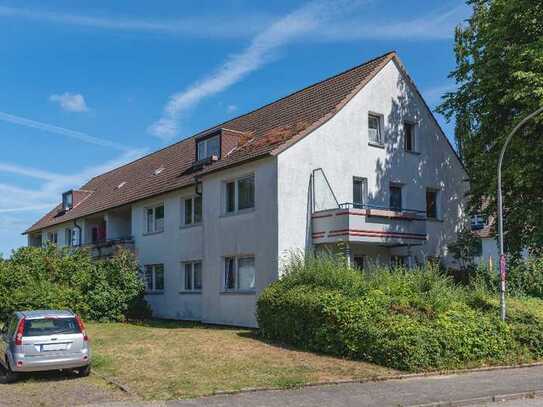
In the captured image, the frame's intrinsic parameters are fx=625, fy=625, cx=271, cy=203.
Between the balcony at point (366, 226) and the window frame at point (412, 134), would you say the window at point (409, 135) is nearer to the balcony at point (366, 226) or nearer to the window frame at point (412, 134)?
the window frame at point (412, 134)

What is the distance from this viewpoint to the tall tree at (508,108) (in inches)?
786

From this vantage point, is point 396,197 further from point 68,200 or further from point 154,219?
point 68,200

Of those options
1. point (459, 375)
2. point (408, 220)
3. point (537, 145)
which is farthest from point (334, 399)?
point (537, 145)

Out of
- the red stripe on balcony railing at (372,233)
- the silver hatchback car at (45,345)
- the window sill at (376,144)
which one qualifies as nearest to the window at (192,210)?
the red stripe on balcony railing at (372,233)

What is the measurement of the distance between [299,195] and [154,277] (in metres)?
10.4

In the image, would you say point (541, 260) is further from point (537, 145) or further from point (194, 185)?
point (194, 185)

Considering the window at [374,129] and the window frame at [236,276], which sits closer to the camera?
the window frame at [236,276]

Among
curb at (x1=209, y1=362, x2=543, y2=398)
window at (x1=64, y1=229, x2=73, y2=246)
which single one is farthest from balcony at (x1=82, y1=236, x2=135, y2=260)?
curb at (x1=209, y1=362, x2=543, y2=398)

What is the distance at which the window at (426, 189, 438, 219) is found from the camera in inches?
995

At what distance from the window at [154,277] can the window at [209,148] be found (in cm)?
541

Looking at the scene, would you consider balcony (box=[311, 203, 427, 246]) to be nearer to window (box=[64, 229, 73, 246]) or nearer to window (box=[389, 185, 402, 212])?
window (box=[389, 185, 402, 212])

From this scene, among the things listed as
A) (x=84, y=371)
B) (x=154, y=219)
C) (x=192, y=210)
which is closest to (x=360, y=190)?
(x=192, y=210)

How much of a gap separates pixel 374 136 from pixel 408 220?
3.93 metres

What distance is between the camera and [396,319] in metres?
14.6
